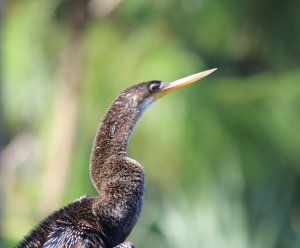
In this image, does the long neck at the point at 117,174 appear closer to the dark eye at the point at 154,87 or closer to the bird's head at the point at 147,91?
the bird's head at the point at 147,91

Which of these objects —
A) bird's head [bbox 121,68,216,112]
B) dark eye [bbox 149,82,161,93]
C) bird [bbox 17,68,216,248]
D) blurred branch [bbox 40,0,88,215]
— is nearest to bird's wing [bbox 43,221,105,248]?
bird [bbox 17,68,216,248]

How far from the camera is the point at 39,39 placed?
1275cm

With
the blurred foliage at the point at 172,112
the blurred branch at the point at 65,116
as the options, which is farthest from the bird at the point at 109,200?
the blurred branch at the point at 65,116

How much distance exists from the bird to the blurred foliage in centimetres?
574

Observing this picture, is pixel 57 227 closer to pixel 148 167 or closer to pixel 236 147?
pixel 148 167

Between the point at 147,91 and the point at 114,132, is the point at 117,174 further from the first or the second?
the point at 147,91

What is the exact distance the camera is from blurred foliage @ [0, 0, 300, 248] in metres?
11.5

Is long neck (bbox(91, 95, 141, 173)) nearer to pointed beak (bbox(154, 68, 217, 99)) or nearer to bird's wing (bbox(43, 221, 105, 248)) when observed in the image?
pointed beak (bbox(154, 68, 217, 99))

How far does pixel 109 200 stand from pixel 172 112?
722cm

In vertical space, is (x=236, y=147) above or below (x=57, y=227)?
below

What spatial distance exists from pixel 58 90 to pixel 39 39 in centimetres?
66

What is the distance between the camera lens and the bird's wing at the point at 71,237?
4715 millimetres

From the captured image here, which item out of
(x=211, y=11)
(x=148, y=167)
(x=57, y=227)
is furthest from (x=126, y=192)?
(x=211, y=11)

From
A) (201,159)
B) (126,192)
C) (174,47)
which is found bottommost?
(201,159)
